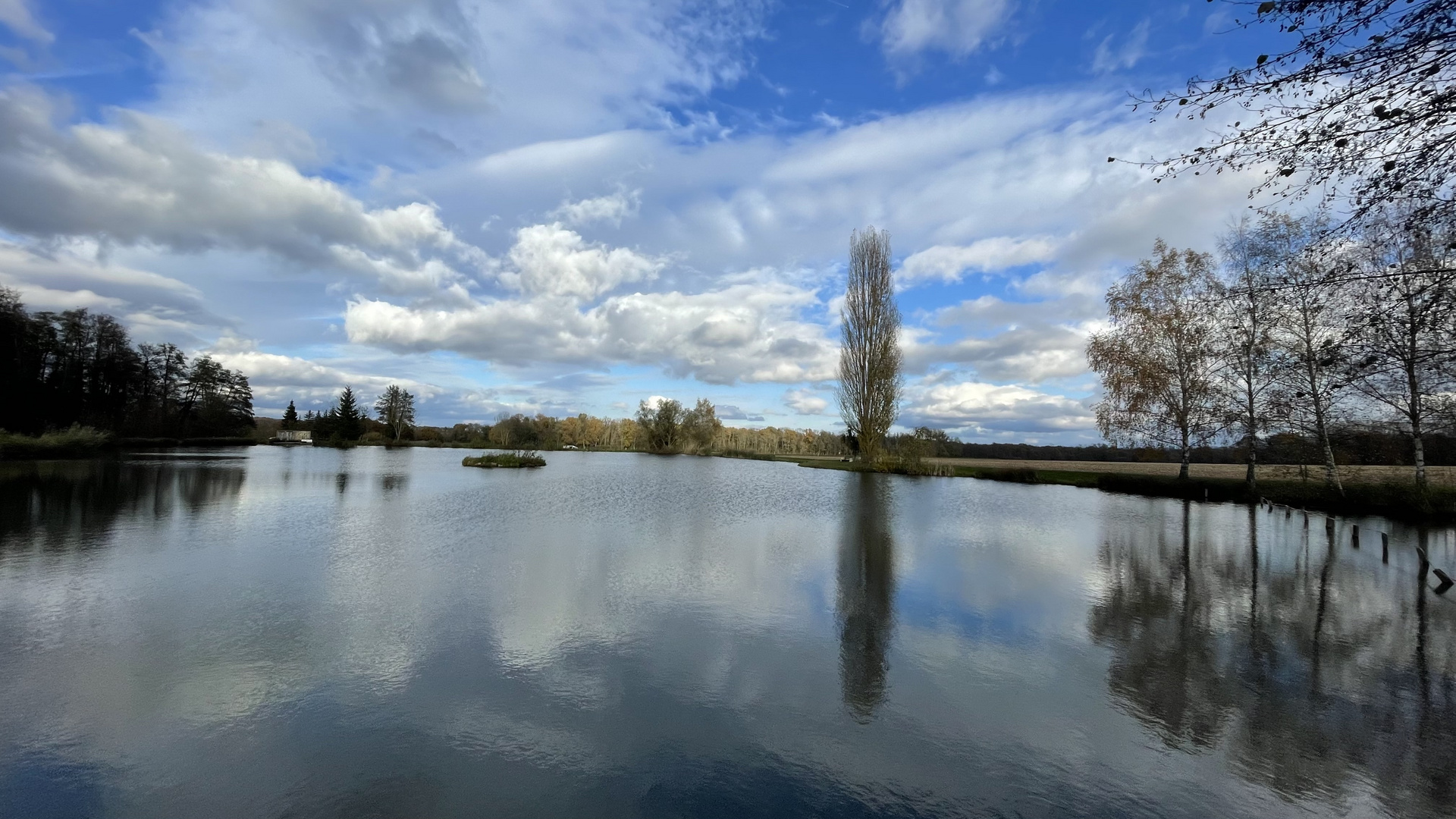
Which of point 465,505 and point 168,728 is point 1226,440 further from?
point 168,728

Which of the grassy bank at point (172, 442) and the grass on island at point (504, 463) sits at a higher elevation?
the grassy bank at point (172, 442)

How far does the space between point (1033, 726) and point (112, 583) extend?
890cm

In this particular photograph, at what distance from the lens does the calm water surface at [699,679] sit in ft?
10.5

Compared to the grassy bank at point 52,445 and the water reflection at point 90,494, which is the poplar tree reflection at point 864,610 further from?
the grassy bank at point 52,445

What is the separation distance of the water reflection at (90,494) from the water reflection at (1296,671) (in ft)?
42.6

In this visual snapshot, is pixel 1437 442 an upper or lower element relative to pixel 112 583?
upper

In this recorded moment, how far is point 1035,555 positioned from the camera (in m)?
10.3

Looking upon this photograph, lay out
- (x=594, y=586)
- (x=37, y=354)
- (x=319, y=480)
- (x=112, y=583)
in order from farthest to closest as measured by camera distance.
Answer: (x=37, y=354), (x=319, y=480), (x=594, y=586), (x=112, y=583)

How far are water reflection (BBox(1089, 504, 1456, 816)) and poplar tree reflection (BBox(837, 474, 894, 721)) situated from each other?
1747 millimetres

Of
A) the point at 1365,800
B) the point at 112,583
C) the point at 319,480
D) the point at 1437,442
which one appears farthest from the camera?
the point at 319,480

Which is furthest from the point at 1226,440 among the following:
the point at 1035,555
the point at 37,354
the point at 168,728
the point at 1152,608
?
the point at 37,354

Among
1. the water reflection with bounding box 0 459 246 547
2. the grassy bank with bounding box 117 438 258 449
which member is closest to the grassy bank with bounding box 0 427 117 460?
the water reflection with bounding box 0 459 246 547

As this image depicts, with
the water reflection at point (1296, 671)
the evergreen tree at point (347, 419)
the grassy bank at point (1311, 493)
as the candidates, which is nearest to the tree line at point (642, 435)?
the evergreen tree at point (347, 419)

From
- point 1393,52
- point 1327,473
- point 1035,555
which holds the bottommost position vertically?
point 1035,555
